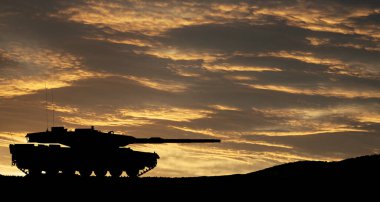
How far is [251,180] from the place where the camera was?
24188 millimetres

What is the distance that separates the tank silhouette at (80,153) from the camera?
35594mm

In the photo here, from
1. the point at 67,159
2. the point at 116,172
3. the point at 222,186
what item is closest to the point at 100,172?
the point at 116,172

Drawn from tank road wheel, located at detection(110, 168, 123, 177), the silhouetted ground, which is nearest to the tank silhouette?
tank road wheel, located at detection(110, 168, 123, 177)

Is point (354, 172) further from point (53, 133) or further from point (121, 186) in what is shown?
point (53, 133)

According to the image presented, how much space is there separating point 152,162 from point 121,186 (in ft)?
59.0

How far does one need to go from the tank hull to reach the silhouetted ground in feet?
35.2

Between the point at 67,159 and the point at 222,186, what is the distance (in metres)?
17.3

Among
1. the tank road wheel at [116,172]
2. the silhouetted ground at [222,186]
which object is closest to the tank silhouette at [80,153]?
the tank road wheel at [116,172]

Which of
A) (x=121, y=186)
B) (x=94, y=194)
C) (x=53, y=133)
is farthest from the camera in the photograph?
(x=53, y=133)

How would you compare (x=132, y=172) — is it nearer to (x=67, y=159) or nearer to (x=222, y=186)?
(x=67, y=159)

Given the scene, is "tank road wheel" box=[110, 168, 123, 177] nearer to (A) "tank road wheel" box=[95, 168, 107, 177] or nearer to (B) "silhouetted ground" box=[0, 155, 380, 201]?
(A) "tank road wheel" box=[95, 168, 107, 177]

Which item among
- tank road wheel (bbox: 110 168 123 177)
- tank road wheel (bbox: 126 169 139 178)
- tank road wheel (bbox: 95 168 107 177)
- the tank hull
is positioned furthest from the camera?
tank road wheel (bbox: 126 169 139 178)

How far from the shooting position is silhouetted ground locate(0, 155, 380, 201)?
21.7 m

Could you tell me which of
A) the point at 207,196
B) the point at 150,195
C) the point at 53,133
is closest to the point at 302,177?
the point at 207,196
